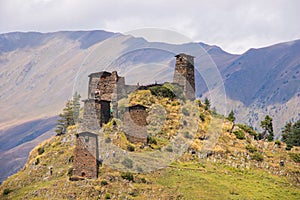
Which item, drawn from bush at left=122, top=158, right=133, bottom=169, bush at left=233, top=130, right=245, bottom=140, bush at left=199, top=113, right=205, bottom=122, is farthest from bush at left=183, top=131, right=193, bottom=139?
bush at left=122, top=158, right=133, bottom=169

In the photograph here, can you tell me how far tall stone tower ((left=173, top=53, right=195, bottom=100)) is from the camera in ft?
300

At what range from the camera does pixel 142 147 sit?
68438 mm

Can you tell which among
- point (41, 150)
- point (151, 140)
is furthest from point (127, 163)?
point (41, 150)

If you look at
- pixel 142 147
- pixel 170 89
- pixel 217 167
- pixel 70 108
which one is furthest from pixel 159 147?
pixel 70 108

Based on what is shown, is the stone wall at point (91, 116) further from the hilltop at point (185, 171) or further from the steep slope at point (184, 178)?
the steep slope at point (184, 178)

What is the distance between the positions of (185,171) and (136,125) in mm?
11486

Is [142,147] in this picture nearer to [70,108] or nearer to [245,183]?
[245,183]

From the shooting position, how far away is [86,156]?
6088 cm

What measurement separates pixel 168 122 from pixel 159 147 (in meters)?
10.8

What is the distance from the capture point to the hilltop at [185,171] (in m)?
57.6

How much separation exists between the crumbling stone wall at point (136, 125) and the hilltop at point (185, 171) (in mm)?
1691

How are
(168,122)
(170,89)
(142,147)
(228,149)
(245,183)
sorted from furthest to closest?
(170,89)
(168,122)
(228,149)
(142,147)
(245,183)

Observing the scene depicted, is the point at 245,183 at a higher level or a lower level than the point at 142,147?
lower

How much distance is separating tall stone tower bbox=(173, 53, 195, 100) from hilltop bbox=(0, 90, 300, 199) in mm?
4586
